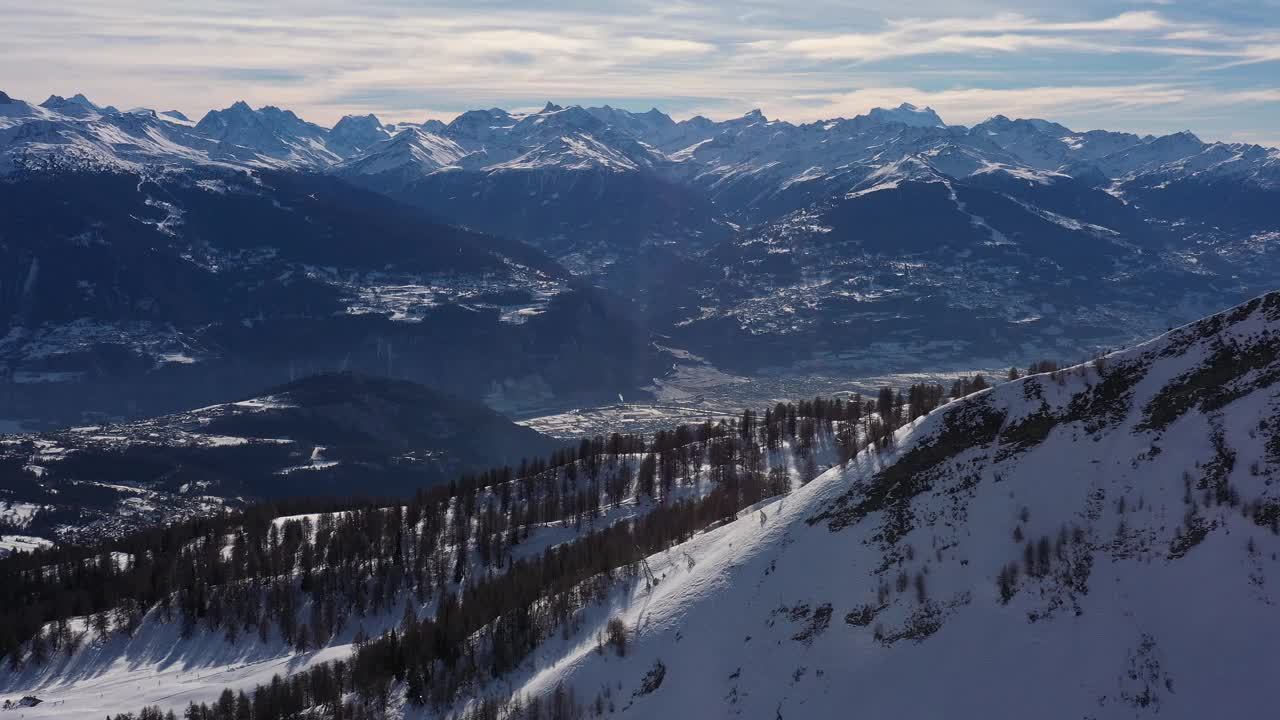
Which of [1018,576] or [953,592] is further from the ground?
[1018,576]

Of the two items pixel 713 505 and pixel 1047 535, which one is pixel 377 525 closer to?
pixel 713 505

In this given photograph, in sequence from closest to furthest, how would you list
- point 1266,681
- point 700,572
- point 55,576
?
1. point 1266,681
2. point 700,572
3. point 55,576

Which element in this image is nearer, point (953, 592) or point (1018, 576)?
point (1018, 576)

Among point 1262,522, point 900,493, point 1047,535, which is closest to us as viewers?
point 1262,522

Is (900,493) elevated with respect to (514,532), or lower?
elevated

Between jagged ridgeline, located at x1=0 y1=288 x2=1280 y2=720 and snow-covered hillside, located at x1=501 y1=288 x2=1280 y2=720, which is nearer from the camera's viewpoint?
snow-covered hillside, located at x1=501 y1=288 x2=1280 y2=720

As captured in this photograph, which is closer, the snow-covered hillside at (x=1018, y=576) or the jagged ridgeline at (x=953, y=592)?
the snow-covered hillside at (x=1018, y=576)

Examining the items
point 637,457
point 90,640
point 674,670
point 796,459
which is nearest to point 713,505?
point 796,459

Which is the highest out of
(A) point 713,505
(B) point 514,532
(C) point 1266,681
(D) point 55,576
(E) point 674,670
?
(C) point 1266,681
